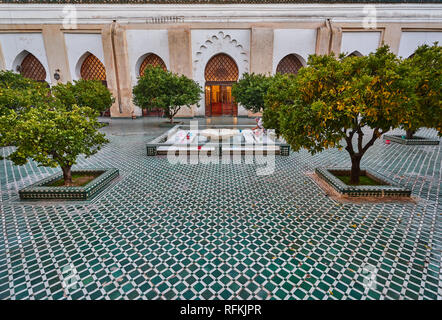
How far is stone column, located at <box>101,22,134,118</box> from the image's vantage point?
17.5 m

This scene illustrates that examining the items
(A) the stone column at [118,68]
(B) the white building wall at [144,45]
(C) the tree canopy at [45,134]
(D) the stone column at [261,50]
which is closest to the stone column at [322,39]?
(D) the stone column at [261,50]

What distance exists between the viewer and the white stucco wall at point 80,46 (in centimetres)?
1817

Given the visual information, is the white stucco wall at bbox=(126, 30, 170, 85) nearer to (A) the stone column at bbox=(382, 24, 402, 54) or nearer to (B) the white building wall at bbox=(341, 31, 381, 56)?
(B) the white building wall at bbox=(341, 31, 381, 56)

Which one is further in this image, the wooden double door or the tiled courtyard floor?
the wooden double door

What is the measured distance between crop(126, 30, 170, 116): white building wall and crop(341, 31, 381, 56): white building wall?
13512 mm

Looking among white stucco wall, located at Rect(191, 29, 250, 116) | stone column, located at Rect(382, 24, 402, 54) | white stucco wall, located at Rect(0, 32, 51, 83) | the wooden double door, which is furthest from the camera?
the wooden double door

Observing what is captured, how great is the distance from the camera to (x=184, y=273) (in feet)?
9.76

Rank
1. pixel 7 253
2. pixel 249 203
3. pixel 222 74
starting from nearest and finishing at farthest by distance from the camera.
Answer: pixel 7 253, pixel 249 203, pixel 222 74

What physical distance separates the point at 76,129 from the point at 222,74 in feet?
53.1

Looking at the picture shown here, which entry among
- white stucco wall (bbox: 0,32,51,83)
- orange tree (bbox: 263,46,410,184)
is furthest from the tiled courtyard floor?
white stucco wall (bbox: 0,32,51,83)

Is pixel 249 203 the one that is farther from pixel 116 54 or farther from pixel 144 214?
pixel 116 54

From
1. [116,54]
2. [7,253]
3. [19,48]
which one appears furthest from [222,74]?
[7,253]

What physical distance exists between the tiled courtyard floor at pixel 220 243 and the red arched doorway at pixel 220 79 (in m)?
14.6

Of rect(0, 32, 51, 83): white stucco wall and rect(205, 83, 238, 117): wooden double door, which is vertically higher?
rect(0, 32, 51, 83): white stucco wall
